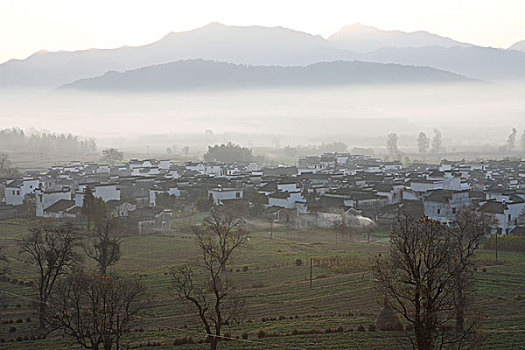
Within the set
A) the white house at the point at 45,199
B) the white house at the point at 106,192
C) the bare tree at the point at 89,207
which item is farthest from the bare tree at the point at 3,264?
the white house at the point at 106,192

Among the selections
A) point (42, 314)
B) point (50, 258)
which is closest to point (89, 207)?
point (50, 258)

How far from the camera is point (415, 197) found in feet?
179

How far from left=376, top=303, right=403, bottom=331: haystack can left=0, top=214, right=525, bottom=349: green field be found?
1.47ft

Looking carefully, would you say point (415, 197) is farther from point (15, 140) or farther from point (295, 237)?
point (15, 140)

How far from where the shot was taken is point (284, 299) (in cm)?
2709

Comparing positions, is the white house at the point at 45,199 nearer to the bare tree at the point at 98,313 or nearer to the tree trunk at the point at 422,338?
the bare tree at the point at 98,313

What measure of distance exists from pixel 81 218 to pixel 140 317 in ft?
96.5

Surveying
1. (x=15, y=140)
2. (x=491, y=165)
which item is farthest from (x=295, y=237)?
(x=15, y=140)

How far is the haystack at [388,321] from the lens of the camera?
71.4ft

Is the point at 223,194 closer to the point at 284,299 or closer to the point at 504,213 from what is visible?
the point at 504,213

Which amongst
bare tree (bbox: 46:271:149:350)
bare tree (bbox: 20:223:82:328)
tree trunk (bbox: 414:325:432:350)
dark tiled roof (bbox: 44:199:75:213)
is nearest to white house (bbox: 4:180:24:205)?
dark tiled roof (bbox: 44:199:75:213)

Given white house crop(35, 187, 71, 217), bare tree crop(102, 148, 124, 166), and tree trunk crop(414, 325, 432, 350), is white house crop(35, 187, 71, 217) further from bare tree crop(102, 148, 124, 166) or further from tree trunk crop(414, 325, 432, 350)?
bare tree crop(102, 148, 124, 166)

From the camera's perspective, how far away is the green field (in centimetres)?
2067

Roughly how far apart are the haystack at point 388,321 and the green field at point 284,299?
0.45 m
